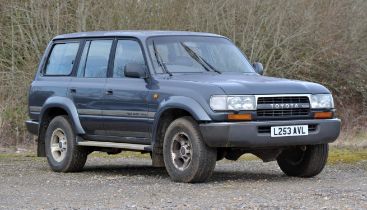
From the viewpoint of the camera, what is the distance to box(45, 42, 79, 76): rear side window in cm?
1280

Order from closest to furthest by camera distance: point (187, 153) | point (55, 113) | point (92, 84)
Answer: point (187, 153) < point (92, 84) < point (55, 113)

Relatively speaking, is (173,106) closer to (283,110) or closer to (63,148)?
(283,110)

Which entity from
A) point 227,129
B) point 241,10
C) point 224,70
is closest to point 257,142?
point 227,129

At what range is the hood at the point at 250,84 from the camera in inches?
405

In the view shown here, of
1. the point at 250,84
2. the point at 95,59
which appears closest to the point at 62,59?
the point at 95,59

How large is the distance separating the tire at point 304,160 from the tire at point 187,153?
4.90 feet

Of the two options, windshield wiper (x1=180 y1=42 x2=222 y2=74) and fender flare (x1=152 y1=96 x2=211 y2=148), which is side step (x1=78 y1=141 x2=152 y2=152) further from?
windshield wiper (x1=180 y1=42 x2=222 y2=74)

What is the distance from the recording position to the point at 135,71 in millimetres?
11180

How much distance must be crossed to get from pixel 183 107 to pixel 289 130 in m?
1.24

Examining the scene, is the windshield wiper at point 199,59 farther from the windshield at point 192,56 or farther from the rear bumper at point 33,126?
the rear bumper at point 33,126

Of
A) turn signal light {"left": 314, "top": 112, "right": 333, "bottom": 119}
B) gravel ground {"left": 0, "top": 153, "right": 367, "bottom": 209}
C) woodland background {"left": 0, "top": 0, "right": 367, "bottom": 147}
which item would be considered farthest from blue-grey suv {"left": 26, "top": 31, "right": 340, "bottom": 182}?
woodland background {"left": 0, "top": 0, "right": 367, "bottom": 147}

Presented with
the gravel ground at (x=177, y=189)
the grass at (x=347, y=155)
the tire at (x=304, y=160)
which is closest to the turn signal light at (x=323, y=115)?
the tire at (x=304, y=160)

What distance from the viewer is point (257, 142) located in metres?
10.2

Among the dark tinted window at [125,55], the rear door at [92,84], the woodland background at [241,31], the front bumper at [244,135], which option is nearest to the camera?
the front bumper at [244,135]
